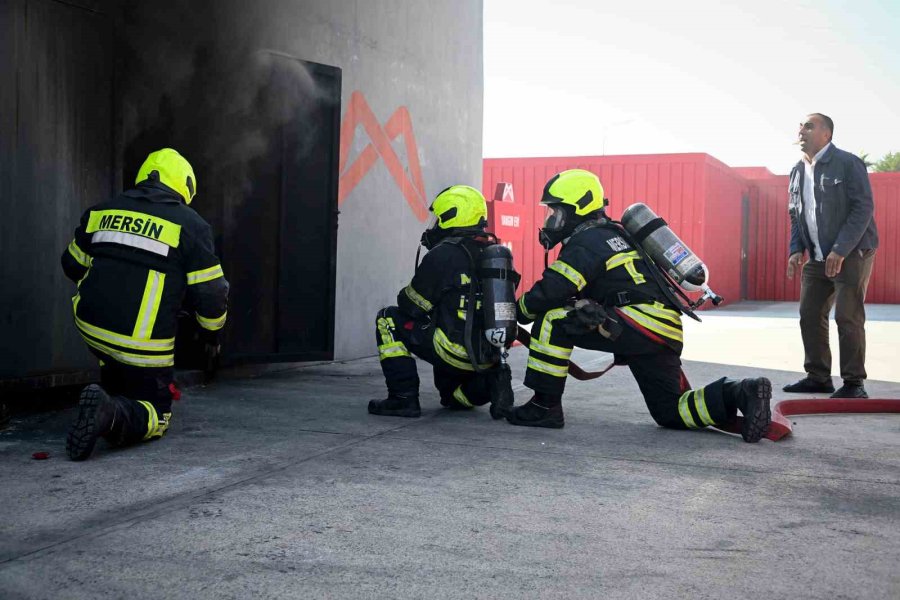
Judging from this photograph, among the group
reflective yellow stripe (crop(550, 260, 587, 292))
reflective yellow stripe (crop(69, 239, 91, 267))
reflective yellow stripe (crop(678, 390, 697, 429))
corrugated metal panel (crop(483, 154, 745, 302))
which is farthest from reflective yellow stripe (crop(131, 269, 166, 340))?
corrugated metal panel (crop(483, 154, 745, 302))

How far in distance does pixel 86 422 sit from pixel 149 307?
2.29ft

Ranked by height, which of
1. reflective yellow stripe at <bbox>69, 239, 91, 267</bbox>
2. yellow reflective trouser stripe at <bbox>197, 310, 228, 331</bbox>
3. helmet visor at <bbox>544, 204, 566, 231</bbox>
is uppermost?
helmet visor at <bbox>544, 204, 566, 231</bbox>

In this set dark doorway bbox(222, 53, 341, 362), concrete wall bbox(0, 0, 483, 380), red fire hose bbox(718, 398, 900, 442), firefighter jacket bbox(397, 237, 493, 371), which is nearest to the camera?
firefighter jacket bbox(397, 237, 493, 371)

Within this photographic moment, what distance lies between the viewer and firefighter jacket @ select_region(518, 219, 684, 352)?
502cm

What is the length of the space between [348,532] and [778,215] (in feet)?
73.7

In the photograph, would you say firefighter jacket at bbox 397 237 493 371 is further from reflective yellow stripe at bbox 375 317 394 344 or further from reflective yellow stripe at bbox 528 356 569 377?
reflective yellow stripe at bbox 528 356 569 377

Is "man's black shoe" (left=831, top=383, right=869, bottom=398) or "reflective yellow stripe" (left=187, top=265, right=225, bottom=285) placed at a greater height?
"reflective yellow stripe" (left=187, top=265, right=225, bottom=285)

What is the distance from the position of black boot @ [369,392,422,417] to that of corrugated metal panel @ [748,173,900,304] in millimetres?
19450

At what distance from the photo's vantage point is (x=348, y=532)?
3.16 metres

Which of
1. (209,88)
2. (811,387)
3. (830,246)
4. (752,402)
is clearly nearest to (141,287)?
(209,88)

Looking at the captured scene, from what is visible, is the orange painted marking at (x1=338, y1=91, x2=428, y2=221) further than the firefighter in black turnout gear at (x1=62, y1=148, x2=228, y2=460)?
Yes

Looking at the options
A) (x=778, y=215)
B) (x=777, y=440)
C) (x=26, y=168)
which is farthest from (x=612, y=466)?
(x=778, y=215)

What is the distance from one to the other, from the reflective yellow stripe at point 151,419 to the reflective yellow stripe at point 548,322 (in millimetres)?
2037

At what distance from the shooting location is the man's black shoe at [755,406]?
466 cm
